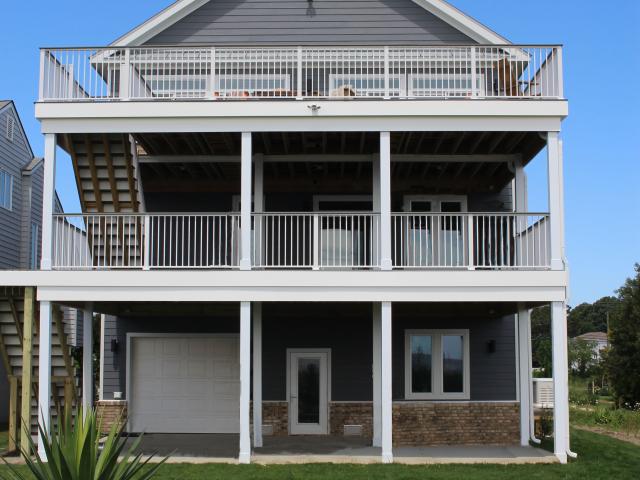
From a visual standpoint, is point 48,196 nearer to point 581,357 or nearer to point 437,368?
point 437,368

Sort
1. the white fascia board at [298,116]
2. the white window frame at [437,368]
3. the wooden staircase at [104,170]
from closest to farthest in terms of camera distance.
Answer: the white fascia board at [298,116] < the wooden staircase at [104,170] < the white window frame at [437,368]

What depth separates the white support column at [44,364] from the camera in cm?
1312

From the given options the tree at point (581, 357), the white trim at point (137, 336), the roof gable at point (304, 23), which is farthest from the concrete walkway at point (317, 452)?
the tree at point (581, 357)

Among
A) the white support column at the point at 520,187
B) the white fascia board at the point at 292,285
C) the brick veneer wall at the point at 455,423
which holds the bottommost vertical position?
the brick veneer wall at the point at 455,423

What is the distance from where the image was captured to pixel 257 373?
1532 centimetres

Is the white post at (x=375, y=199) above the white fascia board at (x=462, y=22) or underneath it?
underneath

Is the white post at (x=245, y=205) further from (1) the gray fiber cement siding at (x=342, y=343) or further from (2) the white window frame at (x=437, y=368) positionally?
(2) the white window frame at (x=437, y=368)

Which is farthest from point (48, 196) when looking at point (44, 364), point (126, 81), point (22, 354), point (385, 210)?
point (385, 210)

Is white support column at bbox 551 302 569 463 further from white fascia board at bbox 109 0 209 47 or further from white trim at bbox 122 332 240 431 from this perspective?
white fascia board at bbox 109 0 209 47

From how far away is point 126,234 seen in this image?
1539 cm

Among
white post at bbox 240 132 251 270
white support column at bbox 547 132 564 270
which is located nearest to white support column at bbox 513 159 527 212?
white support column at bbox 547 132 564 270

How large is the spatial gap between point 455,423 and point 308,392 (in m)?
3.10

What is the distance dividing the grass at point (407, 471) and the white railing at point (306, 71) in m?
6.15

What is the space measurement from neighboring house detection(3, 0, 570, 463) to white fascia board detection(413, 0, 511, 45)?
0.16 ft
